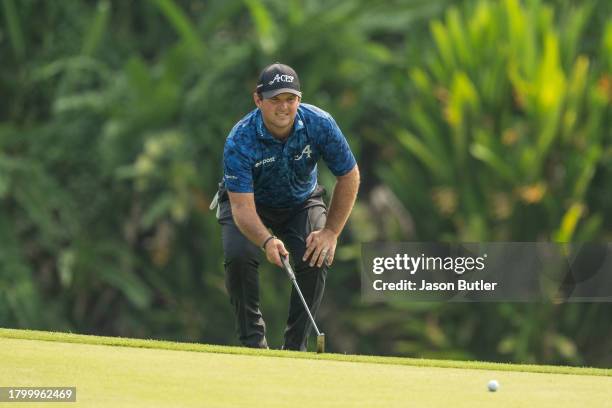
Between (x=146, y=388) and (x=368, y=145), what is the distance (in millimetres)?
17209

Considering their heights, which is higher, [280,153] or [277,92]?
[277,92]

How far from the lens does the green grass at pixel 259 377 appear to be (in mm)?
6598

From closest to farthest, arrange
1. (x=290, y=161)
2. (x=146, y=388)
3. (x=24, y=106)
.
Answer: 1. (x=146, y=388)
2. (x=290, y=161)
3. (x=24, y=106)

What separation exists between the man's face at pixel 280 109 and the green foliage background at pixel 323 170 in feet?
37.3

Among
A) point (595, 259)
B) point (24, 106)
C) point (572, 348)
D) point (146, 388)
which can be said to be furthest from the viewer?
point (24, 106)

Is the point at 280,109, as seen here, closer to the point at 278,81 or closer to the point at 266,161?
the point at 278,81

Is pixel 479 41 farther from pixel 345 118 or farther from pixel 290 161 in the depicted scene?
pixel 290 161

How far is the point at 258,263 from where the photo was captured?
365 inches

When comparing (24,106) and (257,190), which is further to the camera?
(24,106)

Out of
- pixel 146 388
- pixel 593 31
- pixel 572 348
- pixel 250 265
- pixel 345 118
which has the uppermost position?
pixel 593 31

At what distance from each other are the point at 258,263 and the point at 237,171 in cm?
88

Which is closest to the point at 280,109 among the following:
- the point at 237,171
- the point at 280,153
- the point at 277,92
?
the point at 277,92

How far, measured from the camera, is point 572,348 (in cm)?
2020

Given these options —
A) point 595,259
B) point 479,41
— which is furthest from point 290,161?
point 479,41
